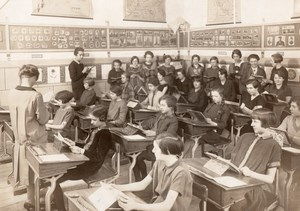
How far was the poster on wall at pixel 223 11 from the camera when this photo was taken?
283 inches

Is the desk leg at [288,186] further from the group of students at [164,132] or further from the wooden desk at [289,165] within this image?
the group of students at [164,132]

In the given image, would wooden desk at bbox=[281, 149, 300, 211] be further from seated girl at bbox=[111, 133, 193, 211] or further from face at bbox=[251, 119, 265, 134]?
seated girl at bbox=[111, 133, 193, 211]

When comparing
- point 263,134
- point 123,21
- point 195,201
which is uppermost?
point 123,21

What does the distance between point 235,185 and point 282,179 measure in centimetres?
120

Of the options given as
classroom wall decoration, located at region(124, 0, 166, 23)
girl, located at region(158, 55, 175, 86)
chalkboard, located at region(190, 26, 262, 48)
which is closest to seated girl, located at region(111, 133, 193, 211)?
girl, located at region(158, 55, 175, 86)

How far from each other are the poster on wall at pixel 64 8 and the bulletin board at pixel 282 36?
10.9ft

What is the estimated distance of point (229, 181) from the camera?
7.99ft

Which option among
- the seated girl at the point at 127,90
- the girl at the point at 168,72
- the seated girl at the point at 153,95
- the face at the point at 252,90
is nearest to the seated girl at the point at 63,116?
the seated girl at the point at 153,95

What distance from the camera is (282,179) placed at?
336 cm

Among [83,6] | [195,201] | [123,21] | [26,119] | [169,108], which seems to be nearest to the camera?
[26,119]

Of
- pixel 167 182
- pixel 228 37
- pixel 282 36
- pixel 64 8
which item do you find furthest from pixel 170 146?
pixel 228 37

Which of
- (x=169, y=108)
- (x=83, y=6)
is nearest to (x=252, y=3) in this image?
(x=83, y=6)

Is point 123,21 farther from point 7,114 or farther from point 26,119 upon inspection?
point 26,119

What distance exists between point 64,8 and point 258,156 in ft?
17.2
